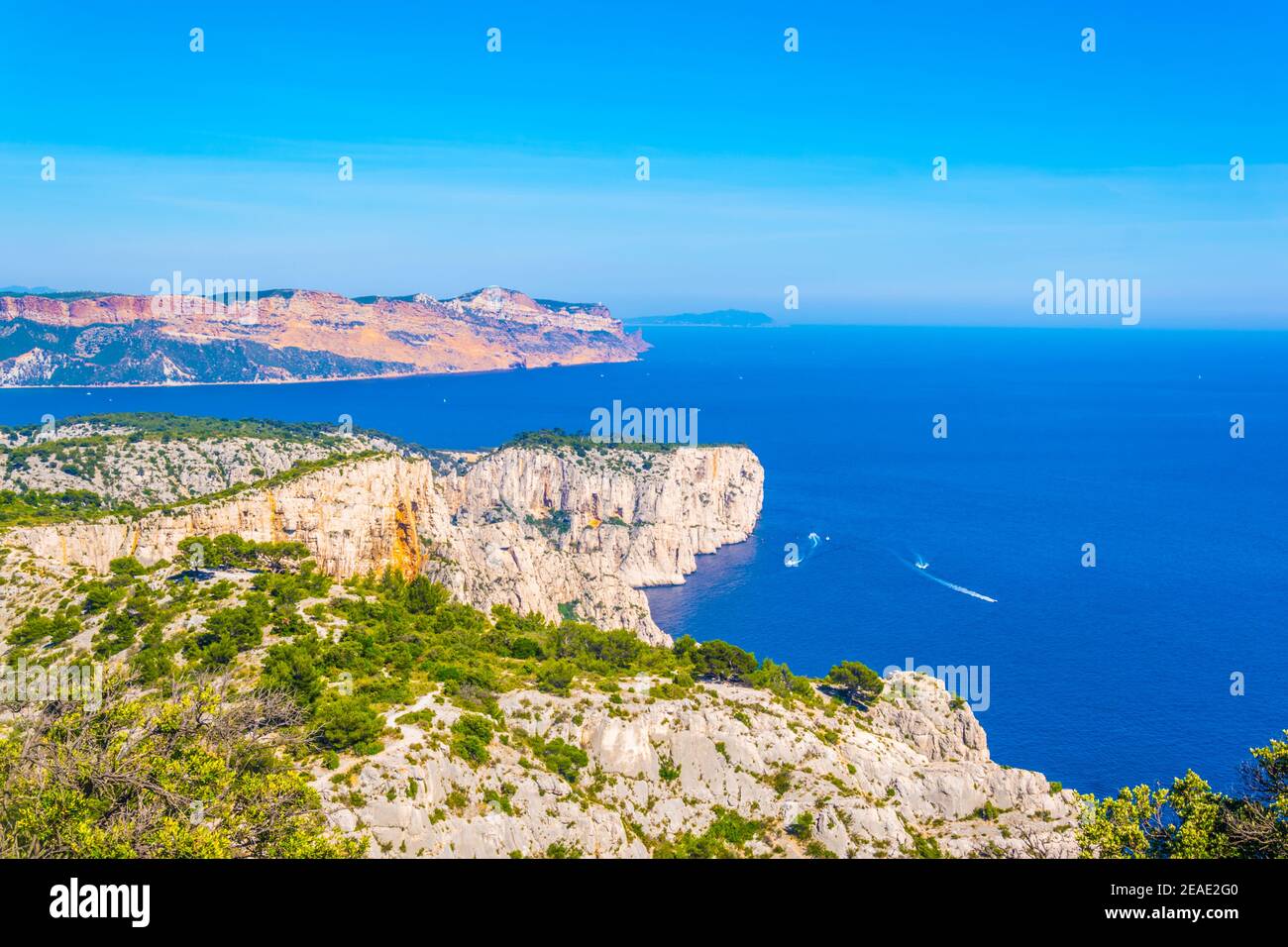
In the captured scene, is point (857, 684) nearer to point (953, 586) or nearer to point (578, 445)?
point (953, 586)

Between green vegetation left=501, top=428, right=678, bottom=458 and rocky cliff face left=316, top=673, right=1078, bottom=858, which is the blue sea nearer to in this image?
green vegetation left=501, top=428, right=678, bottom=458

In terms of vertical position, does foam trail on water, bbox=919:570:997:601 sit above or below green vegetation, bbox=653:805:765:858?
below

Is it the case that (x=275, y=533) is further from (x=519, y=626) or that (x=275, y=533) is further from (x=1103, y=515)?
(x=1103, y=515)

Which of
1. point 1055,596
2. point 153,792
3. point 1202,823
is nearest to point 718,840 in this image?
point 1202,823

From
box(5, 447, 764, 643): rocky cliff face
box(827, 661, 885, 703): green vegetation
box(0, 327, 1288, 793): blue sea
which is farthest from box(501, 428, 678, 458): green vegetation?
box(827, 661, 885, 703): green vegetation

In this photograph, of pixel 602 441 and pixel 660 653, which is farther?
pixel 602 441

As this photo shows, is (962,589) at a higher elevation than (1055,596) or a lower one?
higher
